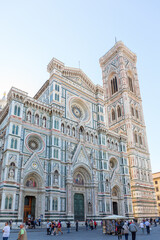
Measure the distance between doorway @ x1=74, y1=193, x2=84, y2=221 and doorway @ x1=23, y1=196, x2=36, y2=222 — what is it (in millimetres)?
6349

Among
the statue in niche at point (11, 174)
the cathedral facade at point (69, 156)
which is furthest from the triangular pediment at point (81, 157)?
the statue in niche at point (11, 174)

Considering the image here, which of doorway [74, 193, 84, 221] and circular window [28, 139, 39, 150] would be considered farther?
doorway [74, 193, 84, 221]

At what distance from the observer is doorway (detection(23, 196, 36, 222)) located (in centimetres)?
2370

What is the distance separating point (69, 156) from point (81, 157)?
8.32 feet

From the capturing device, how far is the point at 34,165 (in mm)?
25047

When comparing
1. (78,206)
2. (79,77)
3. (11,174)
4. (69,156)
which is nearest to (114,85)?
(79,77)

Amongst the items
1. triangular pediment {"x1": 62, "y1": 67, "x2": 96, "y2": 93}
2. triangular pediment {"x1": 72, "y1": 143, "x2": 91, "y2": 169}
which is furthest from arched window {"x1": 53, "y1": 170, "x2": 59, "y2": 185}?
triangular pediment {"x1": 62, "y1": 67, "x2": 96, "y2": 93}

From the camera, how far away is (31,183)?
2491 cm

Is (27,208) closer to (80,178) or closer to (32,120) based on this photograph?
(80,178)

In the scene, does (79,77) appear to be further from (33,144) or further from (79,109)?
(33,144)

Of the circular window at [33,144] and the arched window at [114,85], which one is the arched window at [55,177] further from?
the arched window at [114,85]

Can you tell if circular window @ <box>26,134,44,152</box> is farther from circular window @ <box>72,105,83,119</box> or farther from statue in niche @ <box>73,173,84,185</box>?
circular window @ <box>72,105,83,119</box>

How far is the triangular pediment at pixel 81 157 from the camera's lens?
29759 millimetres

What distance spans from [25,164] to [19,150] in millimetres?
1804
